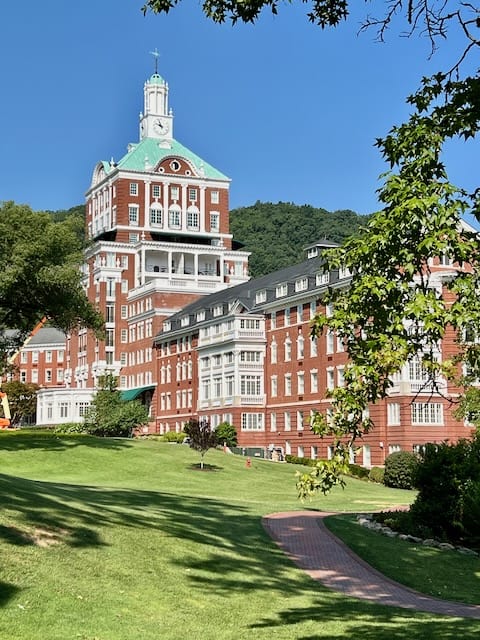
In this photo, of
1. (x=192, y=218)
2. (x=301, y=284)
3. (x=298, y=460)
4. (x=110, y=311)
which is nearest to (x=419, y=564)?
(x=298, y=460)

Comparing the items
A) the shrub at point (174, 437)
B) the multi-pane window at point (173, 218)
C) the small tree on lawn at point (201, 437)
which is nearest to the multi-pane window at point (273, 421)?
the shrub at point (174, 437)

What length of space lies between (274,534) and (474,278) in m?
14.9

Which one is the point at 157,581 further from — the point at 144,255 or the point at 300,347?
the point at 144,255

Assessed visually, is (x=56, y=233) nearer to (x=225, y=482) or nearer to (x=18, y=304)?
(x=18, y=304)

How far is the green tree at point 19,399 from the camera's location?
118 m

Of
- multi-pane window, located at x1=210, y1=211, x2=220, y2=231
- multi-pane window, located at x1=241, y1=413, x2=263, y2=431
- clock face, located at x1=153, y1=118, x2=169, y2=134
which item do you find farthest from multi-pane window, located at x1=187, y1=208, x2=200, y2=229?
multi-pane window, located at x1=241, y1=413, x2=263, y2=431

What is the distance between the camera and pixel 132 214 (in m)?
108

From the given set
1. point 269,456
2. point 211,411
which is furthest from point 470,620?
point 211,411

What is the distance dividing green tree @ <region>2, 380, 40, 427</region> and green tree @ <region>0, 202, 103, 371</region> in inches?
2717

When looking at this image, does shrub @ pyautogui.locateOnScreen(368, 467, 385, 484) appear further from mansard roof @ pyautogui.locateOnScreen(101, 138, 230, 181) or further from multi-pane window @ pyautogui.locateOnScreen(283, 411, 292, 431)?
mansard roof @ pyautogui.locateOnScreen(101, 138, 230, 181)

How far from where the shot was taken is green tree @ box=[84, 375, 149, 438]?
71875 mm

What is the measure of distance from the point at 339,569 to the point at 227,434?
178 feet

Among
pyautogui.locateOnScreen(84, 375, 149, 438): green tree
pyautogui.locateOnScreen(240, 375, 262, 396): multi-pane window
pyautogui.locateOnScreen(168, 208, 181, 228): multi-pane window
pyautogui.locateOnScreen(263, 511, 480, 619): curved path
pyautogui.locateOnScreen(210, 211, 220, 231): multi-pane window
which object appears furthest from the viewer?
pyautogui.locateOnScreen(210, 211, 220, 231): multi-pane window

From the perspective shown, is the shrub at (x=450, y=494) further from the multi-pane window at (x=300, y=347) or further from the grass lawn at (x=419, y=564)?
the multi-pane window at (x=300, y=347)
